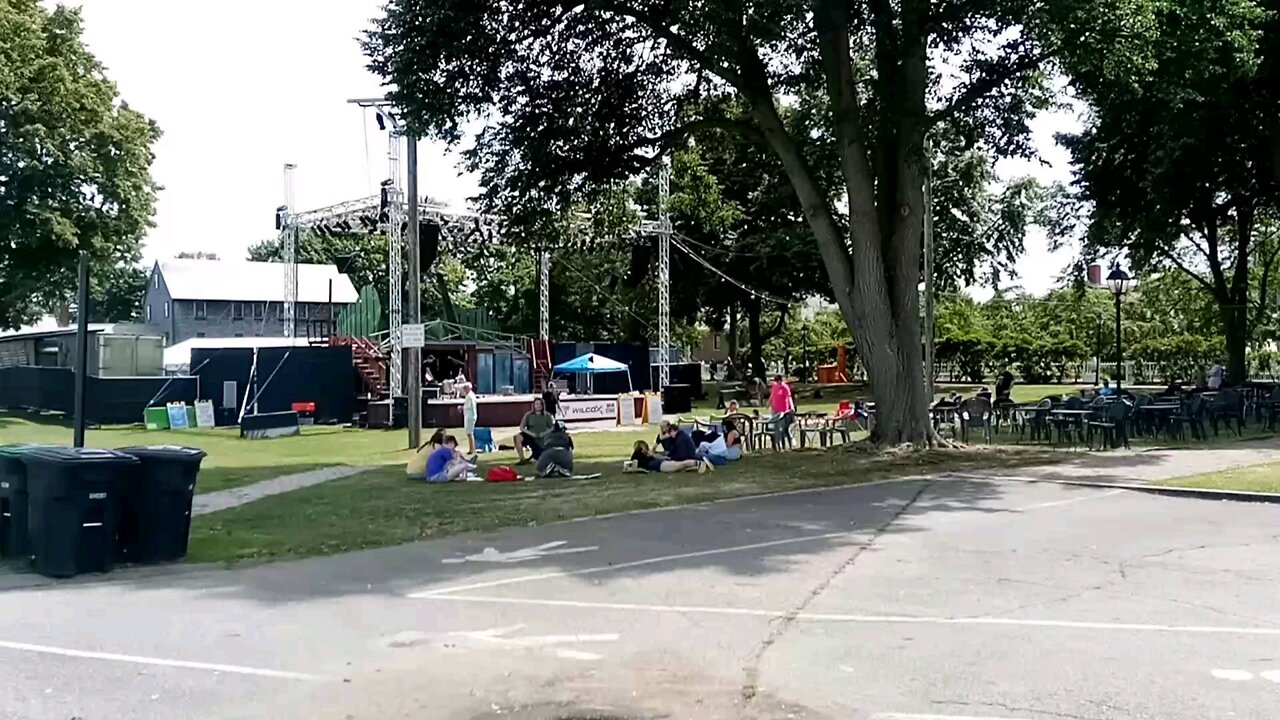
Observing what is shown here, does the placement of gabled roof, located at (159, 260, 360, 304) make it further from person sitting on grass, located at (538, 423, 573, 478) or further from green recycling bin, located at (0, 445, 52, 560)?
green recycling bin, located at (0, 445, 52, 560)

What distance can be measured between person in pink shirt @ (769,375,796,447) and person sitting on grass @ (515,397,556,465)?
487 centimetres

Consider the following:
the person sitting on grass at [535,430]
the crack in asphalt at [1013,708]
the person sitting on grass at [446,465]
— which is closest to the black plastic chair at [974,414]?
the person sitting on grass at [535,430]

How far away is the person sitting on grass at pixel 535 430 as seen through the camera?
20.3m

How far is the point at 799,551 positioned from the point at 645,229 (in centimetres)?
2898

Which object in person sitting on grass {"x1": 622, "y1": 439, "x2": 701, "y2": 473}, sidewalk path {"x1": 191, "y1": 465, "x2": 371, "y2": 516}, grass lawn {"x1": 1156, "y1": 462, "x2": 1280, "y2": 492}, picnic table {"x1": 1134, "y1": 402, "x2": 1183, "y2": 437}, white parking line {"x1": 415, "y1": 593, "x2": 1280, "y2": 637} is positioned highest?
picnic table {"x1": 1134, "y1": 402, "x2": 1183, "y2": 437}

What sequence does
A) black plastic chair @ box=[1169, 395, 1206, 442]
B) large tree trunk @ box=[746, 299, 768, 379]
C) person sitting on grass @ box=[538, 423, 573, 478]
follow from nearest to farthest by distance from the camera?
1. person sitting on grass @ box=[538, 423, 573, 478]
2. black plastic chair @ box=[1169, 395, 1206, 442]
3. large tree trunk @ box=[746, 299, 768, 379]

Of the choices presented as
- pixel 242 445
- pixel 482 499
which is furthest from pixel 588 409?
pixel 482 499

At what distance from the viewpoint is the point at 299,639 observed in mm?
7500

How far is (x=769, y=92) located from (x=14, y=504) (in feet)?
49.4

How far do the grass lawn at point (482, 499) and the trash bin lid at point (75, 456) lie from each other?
1327mm

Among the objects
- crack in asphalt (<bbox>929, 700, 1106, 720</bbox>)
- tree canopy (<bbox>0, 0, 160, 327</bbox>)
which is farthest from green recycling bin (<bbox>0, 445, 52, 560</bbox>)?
tree canopy (<bbox>0, 0, 160, 327</bbox>)

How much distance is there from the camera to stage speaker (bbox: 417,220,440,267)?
127 ft

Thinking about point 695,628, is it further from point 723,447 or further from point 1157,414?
point 1157,414

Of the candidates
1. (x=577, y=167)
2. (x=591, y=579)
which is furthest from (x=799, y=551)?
(x=577, y=167)
